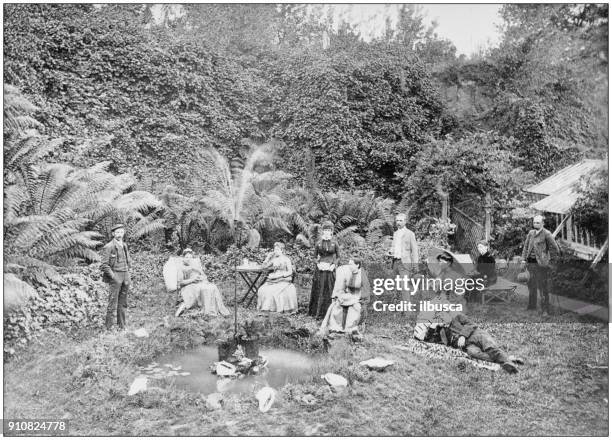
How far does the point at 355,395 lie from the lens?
4398mm

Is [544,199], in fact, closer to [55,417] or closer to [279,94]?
[279,94]

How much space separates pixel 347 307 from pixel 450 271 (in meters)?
1.24

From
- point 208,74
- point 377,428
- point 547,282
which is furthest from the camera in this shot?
point 208,74

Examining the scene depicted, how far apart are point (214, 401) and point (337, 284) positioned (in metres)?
2.24

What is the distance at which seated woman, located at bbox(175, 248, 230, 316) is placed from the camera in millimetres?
6160

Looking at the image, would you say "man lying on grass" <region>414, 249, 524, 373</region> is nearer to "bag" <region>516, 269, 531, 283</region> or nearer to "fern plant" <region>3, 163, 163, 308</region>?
"bag" <region>516, 269, 531, 283</region>

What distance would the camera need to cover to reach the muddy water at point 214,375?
4.56 metres

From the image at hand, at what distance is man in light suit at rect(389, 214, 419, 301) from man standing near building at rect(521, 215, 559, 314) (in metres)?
1.26

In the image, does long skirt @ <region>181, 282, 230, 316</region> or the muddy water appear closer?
the muddy water

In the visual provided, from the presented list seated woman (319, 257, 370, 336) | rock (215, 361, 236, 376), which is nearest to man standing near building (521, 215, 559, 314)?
seated woman (319, 257, 370, 336)

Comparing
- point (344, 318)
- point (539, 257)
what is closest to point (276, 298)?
point (344, 318)

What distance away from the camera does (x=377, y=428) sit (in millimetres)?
4105

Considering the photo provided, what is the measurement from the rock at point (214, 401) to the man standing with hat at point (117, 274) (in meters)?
1.78

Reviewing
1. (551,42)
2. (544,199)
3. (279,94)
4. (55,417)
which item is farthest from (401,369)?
(279,94)
